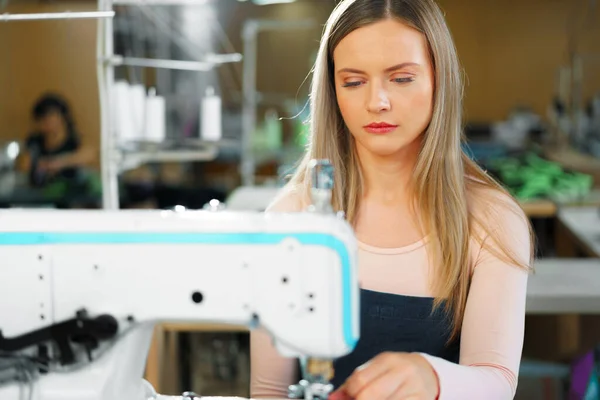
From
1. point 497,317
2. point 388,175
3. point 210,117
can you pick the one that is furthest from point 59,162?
point 497,317

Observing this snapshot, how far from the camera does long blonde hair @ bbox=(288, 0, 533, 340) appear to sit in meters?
1.36

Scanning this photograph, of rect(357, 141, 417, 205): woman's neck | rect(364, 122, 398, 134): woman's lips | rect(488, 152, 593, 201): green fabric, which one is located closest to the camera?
rect(364, 122, 398, 134): woman's lips

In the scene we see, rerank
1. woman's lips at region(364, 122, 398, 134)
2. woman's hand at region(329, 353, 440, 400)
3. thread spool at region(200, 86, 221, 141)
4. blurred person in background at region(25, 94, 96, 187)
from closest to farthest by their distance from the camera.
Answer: woman's hand at region(329, 353, 440, 400) < woman's lips at region(364, 122, 398, 134) < thread spool at region(200, 86, 221, 141) < blurred person in background at region(25, 94, 96, 187)

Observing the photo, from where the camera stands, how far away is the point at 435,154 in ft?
4.62

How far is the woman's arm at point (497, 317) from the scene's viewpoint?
1.26 meters

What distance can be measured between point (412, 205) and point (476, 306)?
0.22 m

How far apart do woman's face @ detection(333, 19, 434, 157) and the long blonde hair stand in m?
0.02

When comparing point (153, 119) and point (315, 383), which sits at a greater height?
point (153, 119)

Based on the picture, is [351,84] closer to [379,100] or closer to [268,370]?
[379,100]

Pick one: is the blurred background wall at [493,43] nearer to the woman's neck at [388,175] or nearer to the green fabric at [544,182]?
the green fabric at [544,182]

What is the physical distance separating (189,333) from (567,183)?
7.76ft

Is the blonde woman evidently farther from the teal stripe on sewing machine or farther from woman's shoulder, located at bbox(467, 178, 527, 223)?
the teal stripe on sewing machine

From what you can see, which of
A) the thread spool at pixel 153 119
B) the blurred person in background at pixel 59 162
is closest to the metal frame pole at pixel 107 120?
the thread spool at pixel 153 119

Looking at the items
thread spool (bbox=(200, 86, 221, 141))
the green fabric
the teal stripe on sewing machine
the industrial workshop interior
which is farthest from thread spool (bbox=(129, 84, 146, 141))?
the green fabric
